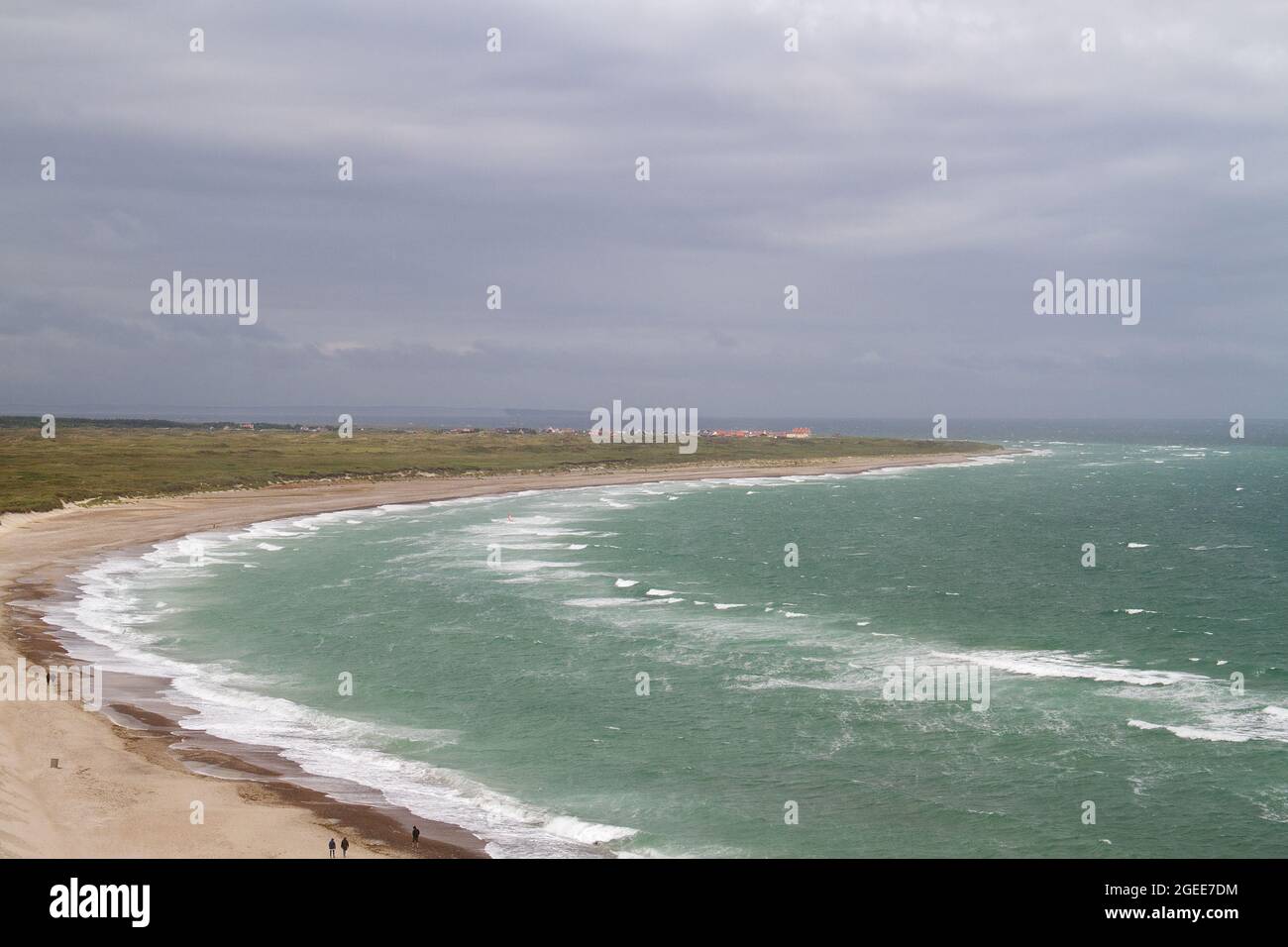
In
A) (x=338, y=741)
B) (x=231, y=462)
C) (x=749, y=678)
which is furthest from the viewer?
(x=231, y=462)

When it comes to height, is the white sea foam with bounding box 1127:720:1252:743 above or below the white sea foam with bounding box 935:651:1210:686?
below

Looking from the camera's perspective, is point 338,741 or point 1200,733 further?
point 338,741

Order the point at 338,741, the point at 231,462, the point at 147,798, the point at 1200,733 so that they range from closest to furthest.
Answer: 1. the point at 147,798
2. the point at 1200,733
3. the point at 338,741
4. the point at 231,462

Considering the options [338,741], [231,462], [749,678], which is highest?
[231,462]

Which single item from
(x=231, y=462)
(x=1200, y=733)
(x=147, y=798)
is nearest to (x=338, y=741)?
(x=147, y=798)

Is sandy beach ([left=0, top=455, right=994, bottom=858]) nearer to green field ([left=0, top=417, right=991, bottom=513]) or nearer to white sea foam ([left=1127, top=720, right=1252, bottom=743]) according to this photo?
white sea foam ([left=1127, top=720, right=1252, bottom=743])

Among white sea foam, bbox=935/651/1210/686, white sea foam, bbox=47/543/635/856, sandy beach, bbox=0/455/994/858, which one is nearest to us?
sandy beach, bbox=0/455/994/858

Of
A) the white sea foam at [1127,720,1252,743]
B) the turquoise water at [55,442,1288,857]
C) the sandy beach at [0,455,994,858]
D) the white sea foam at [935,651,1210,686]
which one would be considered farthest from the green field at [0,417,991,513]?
the white sea foam at [1127,720,1252,743]

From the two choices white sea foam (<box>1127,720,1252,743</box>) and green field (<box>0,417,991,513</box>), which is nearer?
white sea foam (<box>1127,720,1252,743</box>)

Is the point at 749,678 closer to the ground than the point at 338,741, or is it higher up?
higher up

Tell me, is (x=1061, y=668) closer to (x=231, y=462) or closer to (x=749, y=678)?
(x=749, y=678)
